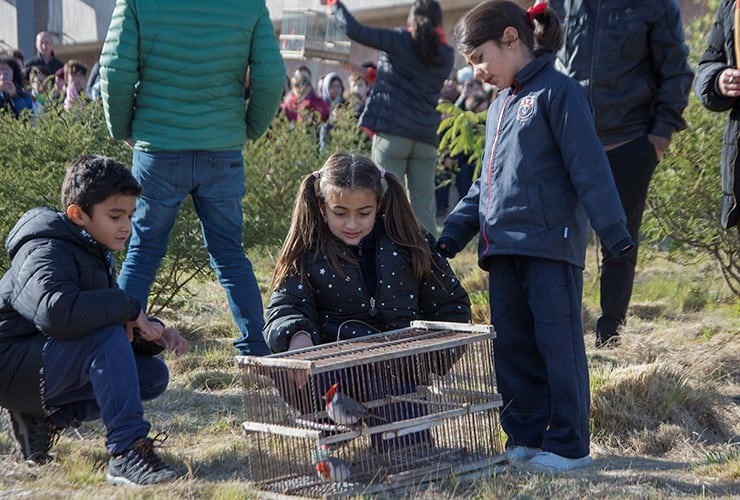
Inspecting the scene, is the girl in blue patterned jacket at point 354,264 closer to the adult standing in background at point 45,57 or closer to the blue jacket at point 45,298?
the blue jacket at point 45,298

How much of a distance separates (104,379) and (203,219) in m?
1.57

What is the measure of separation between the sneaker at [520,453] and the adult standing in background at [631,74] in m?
1.44

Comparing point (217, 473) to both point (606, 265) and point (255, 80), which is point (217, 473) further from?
point (606, 265)

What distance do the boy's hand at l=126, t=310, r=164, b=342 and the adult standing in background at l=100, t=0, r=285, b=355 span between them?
1061 millimetres

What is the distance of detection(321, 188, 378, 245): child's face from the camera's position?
393 centimetres

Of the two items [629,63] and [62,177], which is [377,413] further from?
[62,177]

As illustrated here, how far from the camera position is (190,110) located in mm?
4902

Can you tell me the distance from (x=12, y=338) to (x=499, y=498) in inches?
69.4

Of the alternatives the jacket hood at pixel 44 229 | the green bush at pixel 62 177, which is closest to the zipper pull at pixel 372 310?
the jacket hood at pixel 44 229

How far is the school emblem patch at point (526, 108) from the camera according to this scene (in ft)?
12.5

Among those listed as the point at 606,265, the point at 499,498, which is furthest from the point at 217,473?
the point at 606,265

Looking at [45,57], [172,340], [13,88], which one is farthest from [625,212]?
[45,57]

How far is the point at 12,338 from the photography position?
3.79 m

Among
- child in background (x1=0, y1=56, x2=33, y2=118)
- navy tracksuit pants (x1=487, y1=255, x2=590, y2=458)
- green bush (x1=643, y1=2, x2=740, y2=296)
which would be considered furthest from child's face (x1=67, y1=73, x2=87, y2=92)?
navy tracksuit pants (x1=487, y1=255, x2=590, y2=458)
